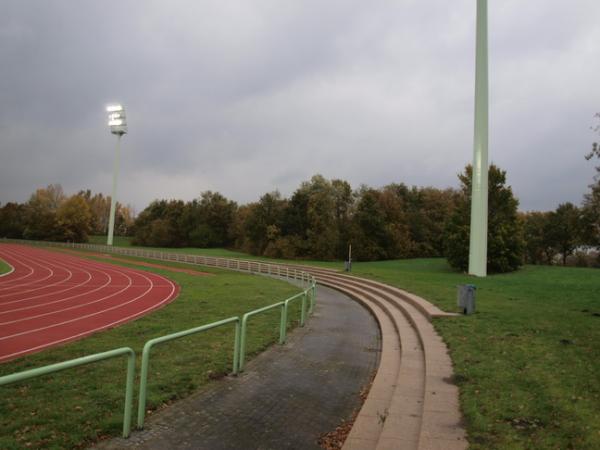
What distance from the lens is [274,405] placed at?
6.11 m

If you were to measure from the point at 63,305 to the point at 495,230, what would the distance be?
35.1 metres

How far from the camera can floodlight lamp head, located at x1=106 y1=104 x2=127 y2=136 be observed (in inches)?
3012

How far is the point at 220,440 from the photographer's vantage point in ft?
16.1

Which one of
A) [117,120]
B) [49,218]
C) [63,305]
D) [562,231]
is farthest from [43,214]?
[562,231]

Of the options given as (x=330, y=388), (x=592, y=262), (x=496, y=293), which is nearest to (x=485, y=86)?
(x=496, y=293)

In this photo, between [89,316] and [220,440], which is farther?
[89,316]

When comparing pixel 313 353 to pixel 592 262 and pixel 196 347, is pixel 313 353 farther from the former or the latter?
pixel 592 262

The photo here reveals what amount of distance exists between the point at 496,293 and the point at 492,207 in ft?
79.7

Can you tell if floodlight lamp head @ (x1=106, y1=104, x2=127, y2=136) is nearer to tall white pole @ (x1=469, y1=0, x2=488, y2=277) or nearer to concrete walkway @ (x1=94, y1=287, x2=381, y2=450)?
tall white pole @ (x1=469, y1=0, x2=488, y2=277)

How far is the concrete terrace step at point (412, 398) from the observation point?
4.89 meters

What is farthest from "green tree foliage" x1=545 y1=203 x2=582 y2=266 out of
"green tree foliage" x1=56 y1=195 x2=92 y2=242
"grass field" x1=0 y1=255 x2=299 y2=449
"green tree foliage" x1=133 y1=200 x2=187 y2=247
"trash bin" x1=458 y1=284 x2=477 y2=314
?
"green tree foliage" x1=56 y1=195 x2=92 y2=242

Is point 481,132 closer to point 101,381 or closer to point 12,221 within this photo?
point 101,381

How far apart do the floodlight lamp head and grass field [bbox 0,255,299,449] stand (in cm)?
7118

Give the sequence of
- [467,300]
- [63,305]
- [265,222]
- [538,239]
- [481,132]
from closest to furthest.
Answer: [467,300], [63,305], [481,132], [538,239], [265,222]
